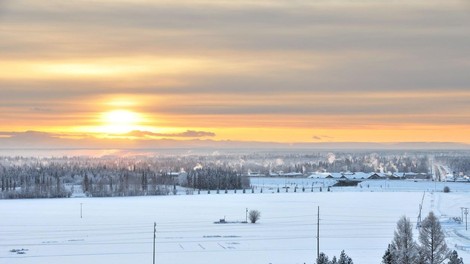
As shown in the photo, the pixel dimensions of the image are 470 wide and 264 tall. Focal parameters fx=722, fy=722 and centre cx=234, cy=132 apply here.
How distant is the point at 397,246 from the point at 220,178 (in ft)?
264

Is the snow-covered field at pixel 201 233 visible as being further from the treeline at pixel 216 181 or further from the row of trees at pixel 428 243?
the treeline at pixel 216 181

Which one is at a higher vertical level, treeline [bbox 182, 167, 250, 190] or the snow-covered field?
treeline [bbox 182, 167, 250, 190]

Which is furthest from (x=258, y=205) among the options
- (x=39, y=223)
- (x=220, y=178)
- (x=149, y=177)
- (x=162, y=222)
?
(x=149, y=177)

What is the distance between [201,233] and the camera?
1561 inches

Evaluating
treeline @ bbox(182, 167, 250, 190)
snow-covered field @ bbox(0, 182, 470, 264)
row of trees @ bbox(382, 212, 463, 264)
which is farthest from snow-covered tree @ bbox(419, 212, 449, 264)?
treeline @ bbox(182, 167, 250, 190)

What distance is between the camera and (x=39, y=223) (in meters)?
45.5

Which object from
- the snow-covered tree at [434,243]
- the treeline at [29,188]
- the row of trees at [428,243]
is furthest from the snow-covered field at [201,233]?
the treeline at [29,188]

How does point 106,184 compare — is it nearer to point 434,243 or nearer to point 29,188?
point 29,188

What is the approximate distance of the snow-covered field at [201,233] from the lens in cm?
3109

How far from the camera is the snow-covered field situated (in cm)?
3109

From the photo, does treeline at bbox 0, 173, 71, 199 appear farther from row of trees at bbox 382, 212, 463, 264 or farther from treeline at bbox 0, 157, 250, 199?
row of trees at bbox 382, 212, 463, 264

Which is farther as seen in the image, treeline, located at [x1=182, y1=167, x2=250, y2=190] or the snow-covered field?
treeline, located at [x1=182, y1=167, x2=250, y2=190]

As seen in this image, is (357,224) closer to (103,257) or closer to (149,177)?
(103,257)

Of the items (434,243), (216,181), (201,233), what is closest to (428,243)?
(434,243)
